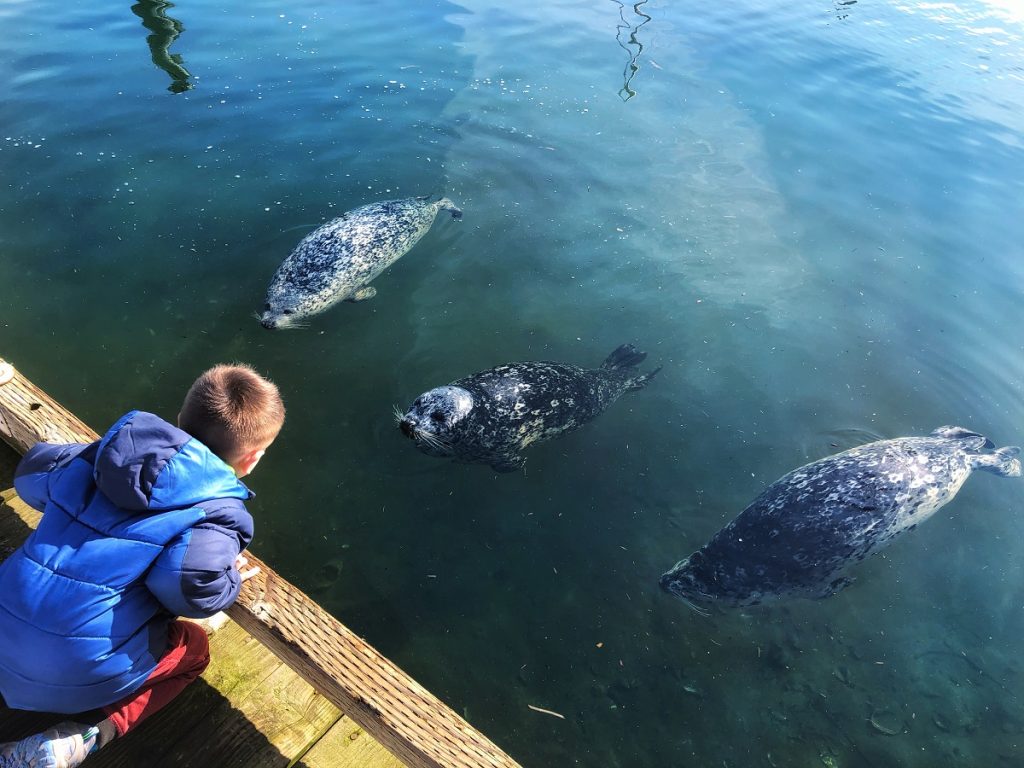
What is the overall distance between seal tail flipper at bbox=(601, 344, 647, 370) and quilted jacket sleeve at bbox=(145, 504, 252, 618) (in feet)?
13.9

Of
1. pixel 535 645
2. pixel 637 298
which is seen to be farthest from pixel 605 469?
pixel 637 298

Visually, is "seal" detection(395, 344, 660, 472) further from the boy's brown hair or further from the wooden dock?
the boy's brown hair

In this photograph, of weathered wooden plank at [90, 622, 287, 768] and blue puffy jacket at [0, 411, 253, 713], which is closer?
blue puffy jacket at [0, 411, 253, 713]

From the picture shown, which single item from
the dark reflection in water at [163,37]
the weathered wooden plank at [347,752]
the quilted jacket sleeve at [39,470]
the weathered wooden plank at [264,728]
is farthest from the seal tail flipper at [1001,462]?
the dark reflection in water at [163,37]

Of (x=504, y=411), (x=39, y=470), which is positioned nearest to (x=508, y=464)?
(x=504, y=411)

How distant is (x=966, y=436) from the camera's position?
217 inches

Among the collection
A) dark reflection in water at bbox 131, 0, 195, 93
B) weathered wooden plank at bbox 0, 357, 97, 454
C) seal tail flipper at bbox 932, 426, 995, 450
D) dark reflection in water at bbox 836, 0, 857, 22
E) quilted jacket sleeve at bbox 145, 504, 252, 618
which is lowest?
seal tail flipper at bbox 932, 426, 995, 450

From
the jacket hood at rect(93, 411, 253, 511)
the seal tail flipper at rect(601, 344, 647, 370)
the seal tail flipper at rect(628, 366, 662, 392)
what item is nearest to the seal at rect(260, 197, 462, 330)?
the seal tail flipper at rect(601, 344, 647, 370)

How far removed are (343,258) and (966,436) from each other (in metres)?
6.01

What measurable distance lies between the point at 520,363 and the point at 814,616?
300 cm

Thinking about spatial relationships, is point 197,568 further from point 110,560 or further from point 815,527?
point 815,527

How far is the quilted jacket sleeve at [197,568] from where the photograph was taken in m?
2.07

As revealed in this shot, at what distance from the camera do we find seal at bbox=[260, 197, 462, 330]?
5.91 m

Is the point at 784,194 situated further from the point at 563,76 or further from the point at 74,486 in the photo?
the point at 74,486
